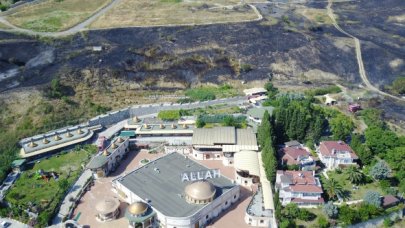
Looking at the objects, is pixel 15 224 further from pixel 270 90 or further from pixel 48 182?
pixel 270 90

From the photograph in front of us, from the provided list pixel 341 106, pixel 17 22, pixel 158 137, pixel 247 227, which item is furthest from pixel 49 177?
pixel 17 22

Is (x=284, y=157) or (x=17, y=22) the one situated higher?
(x=17, y=22)

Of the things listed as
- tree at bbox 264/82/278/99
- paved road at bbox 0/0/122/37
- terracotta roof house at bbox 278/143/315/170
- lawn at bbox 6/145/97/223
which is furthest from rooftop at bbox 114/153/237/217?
paved road at bbox 0/0/122/37

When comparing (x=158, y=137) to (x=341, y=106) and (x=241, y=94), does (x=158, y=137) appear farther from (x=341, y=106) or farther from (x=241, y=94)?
(x=341, y=106)

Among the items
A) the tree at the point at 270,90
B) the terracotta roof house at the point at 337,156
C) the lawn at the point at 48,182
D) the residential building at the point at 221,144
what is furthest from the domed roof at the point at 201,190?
the tree at the point at 270,90

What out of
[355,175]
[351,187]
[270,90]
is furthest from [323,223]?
[270,90]

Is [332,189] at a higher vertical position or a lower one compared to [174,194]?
lower

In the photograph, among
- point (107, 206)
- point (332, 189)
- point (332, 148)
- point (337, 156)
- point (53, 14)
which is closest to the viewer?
point (107, 206)
